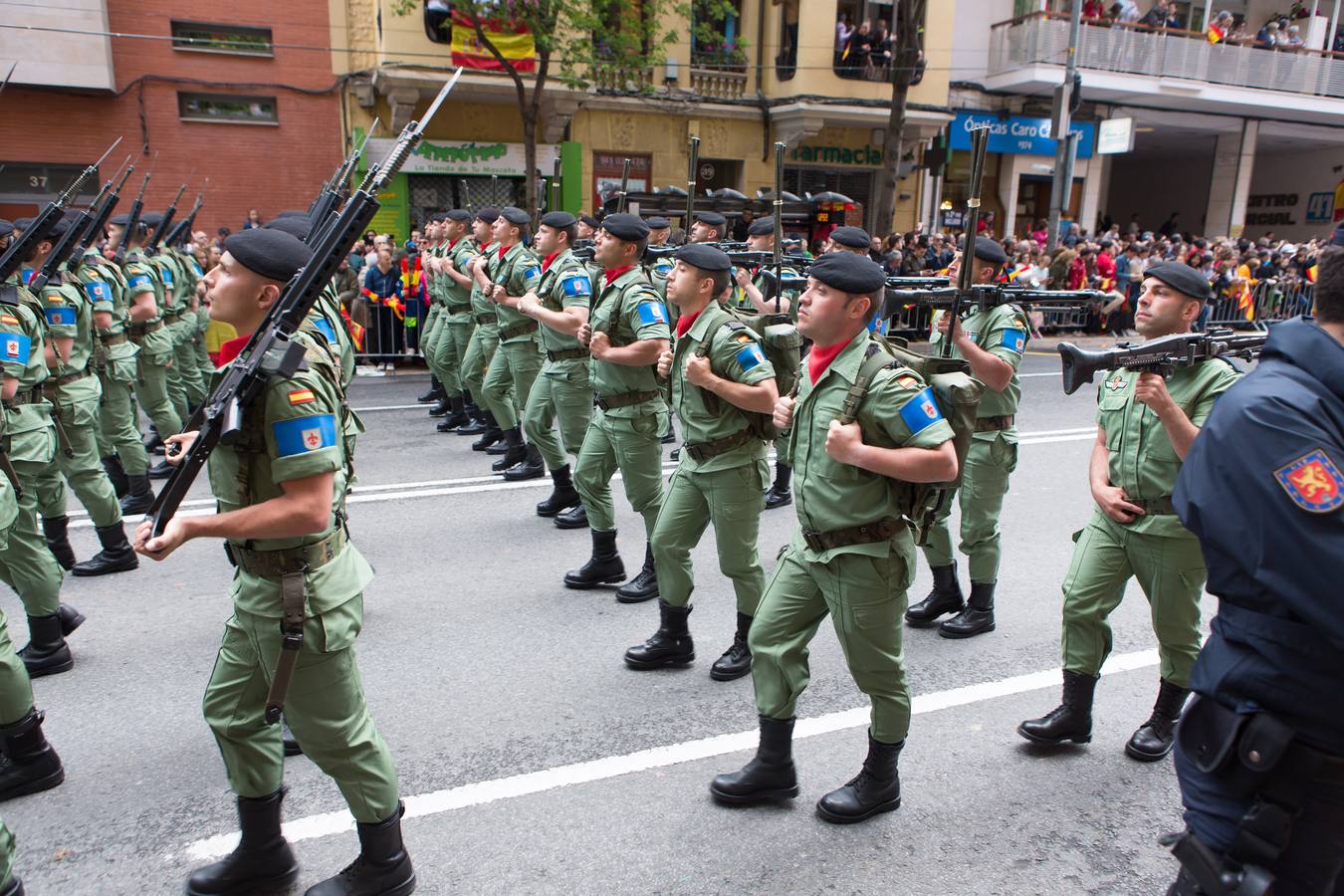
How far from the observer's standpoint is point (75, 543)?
6.29 metres

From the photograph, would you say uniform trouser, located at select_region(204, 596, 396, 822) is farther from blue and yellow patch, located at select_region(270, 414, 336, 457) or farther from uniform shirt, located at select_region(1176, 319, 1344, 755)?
uniform shirt, located at select_region(1176, 319, 1344, 755)

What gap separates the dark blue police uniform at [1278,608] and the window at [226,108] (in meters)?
19.8

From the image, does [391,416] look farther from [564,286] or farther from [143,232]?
[564,286]

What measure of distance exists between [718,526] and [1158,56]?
25.5m

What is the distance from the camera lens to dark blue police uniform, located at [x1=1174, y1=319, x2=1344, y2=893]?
1.82 meters

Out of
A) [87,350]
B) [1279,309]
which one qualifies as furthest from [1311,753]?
[1279,309]

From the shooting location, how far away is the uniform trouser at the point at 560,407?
22.2 feet

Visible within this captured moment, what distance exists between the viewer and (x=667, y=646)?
15.2 ft

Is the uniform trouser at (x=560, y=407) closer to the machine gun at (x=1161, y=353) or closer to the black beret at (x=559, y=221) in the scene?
the black beret at (x=559, y=221)

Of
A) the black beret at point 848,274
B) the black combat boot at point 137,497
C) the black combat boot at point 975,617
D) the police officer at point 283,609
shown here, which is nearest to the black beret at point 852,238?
the black combat boot at point 975,617

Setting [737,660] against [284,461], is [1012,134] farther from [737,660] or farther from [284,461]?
[284,461]

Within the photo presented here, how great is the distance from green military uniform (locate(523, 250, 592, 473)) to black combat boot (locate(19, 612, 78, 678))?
3309 millimetres

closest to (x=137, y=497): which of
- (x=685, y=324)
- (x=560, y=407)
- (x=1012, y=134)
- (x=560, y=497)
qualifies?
(x=560, y=497)

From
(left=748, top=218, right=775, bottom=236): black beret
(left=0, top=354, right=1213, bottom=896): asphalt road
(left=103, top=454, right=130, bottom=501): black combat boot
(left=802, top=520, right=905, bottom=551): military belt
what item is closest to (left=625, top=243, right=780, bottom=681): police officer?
(left=0, top=354, right=1213, bottom=896): asphalt road
